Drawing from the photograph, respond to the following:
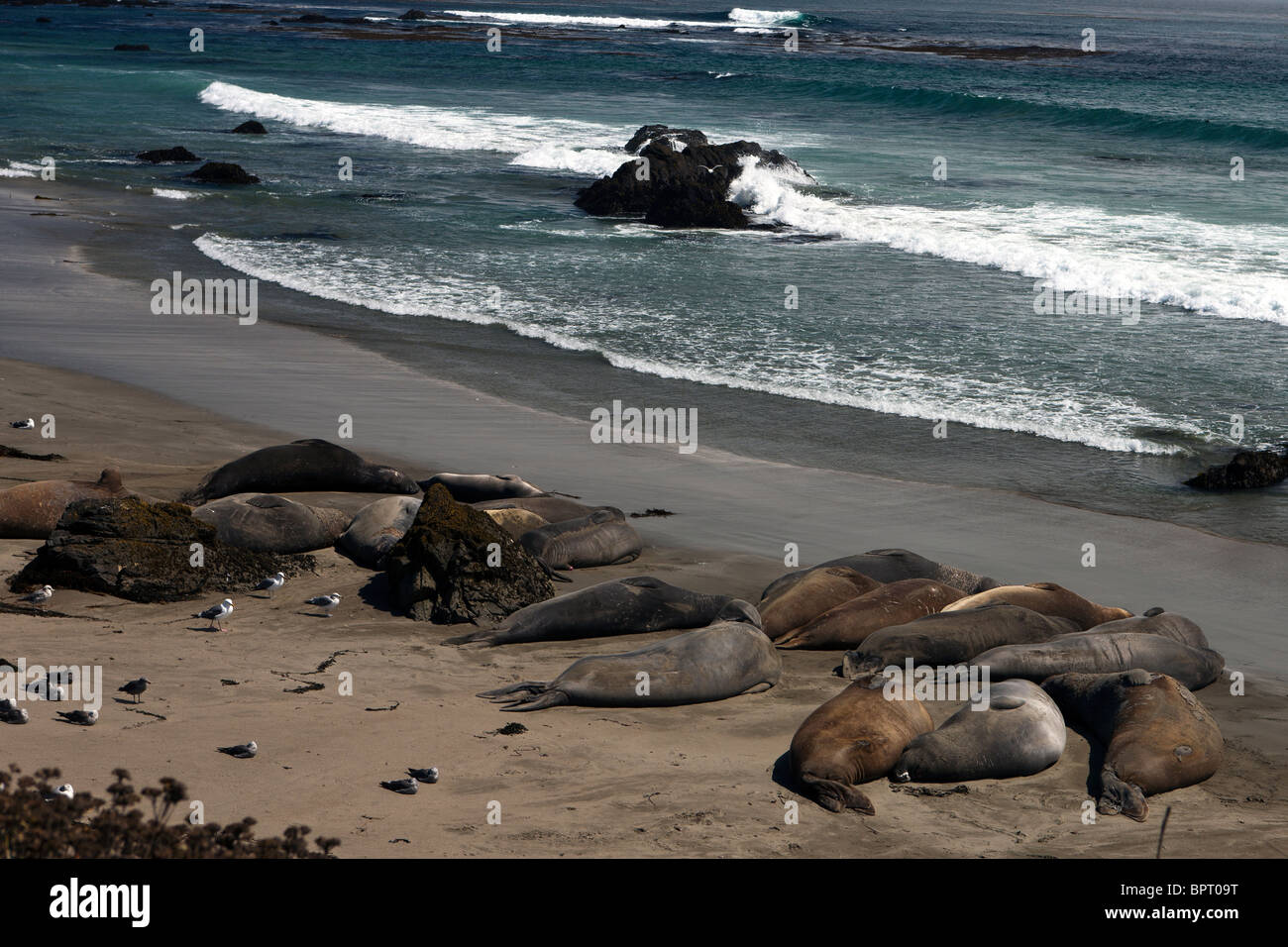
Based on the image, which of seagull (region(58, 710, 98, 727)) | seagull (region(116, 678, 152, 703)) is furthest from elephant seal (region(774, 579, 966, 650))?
seagull (region(58, 710, 98, 727))

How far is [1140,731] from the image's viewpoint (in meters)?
6.29

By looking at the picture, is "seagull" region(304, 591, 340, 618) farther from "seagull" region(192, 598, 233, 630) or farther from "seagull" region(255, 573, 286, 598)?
"seagull" region(192, 598, 233, 630)

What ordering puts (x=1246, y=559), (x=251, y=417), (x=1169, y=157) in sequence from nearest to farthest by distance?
(x=1246, y=559)
(x=251, y=417)
(x=1169, y=157)

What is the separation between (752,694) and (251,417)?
6.72 meters

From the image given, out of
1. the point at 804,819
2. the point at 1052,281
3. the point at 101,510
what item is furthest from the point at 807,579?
the point at 1052,281

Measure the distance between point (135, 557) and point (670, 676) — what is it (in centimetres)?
331

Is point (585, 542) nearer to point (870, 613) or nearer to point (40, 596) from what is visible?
point (870, 613)

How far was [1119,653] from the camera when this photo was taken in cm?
723

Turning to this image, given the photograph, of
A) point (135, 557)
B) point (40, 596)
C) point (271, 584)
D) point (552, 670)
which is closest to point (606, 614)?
point (552, 670)

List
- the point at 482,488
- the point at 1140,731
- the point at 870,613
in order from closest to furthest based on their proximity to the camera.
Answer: the point at 1140,731 < the point at 870,613 < the point at 482,488

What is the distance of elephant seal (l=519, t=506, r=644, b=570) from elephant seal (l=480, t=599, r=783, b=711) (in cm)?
171

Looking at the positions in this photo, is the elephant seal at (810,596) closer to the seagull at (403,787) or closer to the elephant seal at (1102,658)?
the elephant seal at (1102,658)

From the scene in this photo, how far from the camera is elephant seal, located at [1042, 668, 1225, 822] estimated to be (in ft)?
19.6

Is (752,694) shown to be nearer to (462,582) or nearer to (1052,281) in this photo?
(462,582)
